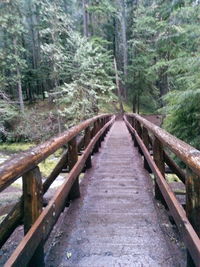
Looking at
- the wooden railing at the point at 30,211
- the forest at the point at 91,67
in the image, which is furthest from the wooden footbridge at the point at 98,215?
the forest at the point at 91,67

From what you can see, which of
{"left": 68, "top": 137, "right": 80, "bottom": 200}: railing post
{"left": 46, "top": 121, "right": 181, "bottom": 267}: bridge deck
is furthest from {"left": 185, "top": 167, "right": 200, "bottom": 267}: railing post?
{"left": 68, "top": 137, "right": 80, "bottom": 200}: railing post

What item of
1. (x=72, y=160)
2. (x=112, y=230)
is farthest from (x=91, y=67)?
(x=112, y=230)

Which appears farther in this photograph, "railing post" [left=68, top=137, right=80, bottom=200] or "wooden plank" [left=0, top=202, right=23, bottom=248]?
"railing post" [left=68, top=137, right=80, bottom=200]

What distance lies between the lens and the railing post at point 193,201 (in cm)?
196

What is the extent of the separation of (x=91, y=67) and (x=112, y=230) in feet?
64.4

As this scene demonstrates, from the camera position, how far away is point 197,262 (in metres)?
1.74

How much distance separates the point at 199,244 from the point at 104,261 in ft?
3.33

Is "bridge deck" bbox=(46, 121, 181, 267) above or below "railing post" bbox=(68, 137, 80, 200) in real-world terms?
below

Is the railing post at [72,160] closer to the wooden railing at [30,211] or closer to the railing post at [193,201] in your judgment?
the wooden railing at [30,211]

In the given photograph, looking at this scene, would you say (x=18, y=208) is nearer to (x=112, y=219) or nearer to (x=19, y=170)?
(x=19, y=170)

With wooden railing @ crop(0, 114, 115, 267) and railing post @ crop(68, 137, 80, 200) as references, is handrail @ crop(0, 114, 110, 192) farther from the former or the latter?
railing post @ crop(68, 137, 80, 200)

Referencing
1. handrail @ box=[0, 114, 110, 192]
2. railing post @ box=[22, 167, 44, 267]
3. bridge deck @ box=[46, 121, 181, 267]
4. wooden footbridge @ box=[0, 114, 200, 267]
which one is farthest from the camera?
bridge deck @ box=[46, 121, 181, 267]

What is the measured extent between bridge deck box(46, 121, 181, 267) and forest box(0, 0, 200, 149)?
12.0ft

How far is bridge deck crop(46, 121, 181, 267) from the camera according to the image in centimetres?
249
